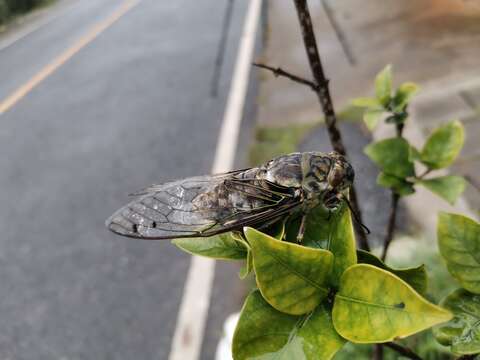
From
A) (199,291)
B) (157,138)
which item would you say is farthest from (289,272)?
(157,138)

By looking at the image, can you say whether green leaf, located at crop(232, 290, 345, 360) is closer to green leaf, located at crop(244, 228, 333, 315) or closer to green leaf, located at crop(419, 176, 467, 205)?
green leaf, located at crop(244, 228, 333, 315)

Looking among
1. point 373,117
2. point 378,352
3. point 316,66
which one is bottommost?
point 378,352

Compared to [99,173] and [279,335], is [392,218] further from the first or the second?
[99,173]

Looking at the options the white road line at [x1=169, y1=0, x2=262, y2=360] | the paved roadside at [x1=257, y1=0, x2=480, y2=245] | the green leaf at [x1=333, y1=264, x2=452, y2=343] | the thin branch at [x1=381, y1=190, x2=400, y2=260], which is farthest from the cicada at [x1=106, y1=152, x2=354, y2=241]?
the paved roadside at [x1=257, y1=0, x2=480, y2=245]

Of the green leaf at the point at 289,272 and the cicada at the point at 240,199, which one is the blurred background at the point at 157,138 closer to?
the cicada at the point at 240,199

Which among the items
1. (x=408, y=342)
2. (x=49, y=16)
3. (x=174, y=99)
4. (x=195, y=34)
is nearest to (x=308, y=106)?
(x=174, y=99)

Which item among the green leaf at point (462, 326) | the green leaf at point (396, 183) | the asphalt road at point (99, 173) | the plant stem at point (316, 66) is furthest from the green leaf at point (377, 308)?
the asphalt road at point (99, 173)
